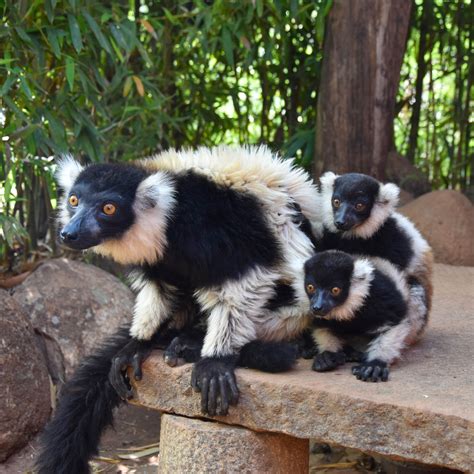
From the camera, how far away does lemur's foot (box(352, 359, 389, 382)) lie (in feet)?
12.1

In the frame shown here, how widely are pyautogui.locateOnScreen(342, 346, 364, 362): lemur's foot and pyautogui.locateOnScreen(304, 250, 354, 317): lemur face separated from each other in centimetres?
34

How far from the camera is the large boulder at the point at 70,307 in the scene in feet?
19.4

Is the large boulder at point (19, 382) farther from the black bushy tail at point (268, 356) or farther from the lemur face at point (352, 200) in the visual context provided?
the lemur face at point (352, 200)

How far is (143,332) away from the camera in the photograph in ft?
13.7

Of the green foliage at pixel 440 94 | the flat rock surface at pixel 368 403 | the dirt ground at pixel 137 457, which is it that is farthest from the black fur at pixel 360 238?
the green foliage at pixel 440 94

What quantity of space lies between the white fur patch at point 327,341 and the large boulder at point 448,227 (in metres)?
2.94

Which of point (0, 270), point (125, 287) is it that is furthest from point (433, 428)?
point (0, 270)

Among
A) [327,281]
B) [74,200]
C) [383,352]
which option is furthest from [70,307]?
[383,352]

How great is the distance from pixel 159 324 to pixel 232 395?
1.95ft

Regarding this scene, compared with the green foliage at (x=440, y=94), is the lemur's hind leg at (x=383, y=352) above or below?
below

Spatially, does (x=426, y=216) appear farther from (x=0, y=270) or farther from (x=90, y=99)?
(x=0, y=270)

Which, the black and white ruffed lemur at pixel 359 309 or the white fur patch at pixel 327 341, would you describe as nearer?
the black and white ruffed lemur at pixel 359 309

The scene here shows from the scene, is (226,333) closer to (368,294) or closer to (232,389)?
(232,389)

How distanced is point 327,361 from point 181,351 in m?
0.65
